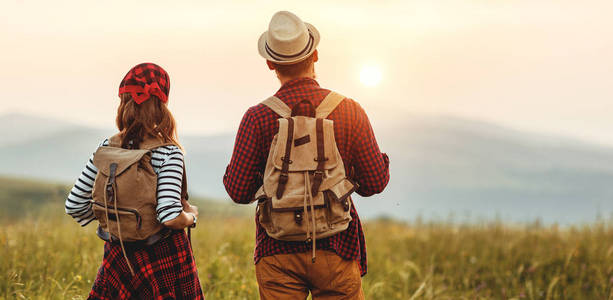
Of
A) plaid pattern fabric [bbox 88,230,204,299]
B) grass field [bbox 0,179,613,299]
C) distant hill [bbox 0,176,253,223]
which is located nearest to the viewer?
plaid pattern fabric [bbox 88,230,204,299]

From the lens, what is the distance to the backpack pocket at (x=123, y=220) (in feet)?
9.98

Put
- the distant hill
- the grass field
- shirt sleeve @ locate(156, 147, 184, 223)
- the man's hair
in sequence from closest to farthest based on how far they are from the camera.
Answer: shirt sleeve @ locate(156, 147, 184, 223) → the man's hair → the grass field → the distant hill

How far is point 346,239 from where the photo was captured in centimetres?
330

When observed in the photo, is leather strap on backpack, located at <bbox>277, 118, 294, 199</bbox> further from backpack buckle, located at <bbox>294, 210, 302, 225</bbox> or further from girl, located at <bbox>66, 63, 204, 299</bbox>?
girl, located at <bbox>66, 63, 204, 299</bbox>

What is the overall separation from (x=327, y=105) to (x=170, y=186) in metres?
0.99

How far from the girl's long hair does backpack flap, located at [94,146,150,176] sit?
107 mm

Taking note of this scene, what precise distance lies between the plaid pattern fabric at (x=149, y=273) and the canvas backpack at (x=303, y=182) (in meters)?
0.59

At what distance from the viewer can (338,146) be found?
3236 millimetres

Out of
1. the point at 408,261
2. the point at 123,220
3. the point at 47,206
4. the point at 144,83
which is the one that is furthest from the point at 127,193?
the point at 408,261

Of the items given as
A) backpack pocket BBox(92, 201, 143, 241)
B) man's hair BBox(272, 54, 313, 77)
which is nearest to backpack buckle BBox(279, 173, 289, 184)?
man's hair BBox(272, 54, 313, 77)

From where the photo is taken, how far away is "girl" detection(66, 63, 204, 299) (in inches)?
123

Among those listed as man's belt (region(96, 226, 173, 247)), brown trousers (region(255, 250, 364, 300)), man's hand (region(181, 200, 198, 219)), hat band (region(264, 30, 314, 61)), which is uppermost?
hat band (region(264, 30, 314, 61))

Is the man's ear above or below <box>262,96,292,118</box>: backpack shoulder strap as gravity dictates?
above

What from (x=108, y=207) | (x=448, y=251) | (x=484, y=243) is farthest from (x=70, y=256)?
(x=484, y=243)
